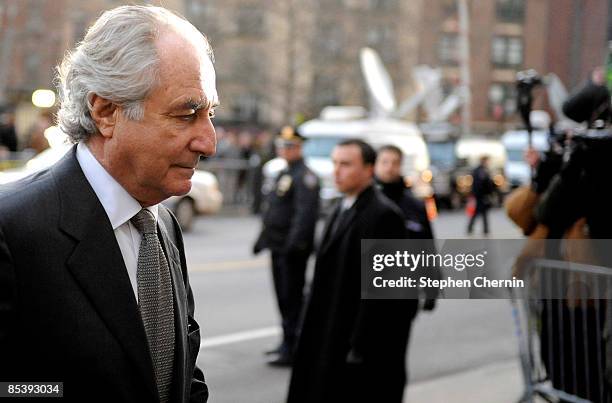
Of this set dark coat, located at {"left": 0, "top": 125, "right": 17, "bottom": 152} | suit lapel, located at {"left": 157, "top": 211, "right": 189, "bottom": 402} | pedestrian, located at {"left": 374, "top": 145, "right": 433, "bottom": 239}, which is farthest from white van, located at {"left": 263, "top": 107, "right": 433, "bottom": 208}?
suit lapel, located at {"left": 157, "top": 211, "right": 189, "bottom": 402}

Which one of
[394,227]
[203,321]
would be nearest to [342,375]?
[394,227]

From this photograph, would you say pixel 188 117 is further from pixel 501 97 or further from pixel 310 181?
pixel 501 97

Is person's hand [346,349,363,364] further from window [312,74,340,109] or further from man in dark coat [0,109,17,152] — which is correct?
window [312,74,340,109]

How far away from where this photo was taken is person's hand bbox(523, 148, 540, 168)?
221 inches

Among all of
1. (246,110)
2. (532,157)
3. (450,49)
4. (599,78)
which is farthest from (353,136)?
(450,49)

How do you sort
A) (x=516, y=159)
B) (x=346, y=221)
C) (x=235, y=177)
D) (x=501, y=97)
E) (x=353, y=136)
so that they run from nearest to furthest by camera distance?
(x=346, y=221) < (x=353, y=136) < (x=235, y=177) < (x=516, y=159) < (x=501, y=97)

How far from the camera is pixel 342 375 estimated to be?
18.5 feet

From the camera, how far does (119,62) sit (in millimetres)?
2375

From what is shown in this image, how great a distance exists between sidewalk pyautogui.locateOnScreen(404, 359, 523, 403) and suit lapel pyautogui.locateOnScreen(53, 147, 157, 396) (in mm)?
5044

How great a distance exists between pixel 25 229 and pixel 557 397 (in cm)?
400

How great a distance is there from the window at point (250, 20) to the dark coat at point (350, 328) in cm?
4463

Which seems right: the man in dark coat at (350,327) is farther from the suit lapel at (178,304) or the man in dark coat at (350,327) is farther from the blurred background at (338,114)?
the suit lapel at (178,304)

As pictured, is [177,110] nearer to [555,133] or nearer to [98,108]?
[98,108]

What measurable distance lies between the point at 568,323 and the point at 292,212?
4.02 metres
